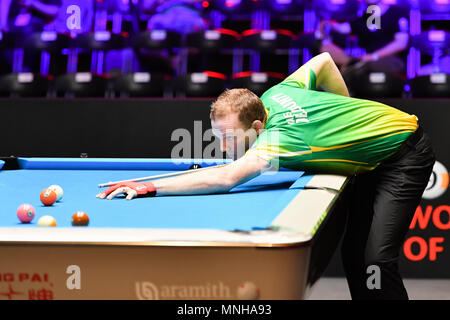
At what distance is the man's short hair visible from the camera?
2.11m

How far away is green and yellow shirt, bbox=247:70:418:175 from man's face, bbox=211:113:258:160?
0.07 meters

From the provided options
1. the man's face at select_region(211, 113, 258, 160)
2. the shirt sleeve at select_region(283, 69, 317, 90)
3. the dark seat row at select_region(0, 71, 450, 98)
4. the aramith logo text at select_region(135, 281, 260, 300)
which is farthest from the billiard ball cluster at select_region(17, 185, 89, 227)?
the dark seat row at select_region(0, 71, 450, 98)

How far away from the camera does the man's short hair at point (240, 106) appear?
211 cm

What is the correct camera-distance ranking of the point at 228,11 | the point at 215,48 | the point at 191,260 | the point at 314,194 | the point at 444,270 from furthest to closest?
the point at 228,11 < the point at 215,48 < the point at 444,270 < the point at 314,194 < the point at 191,260

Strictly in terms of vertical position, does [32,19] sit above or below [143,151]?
above

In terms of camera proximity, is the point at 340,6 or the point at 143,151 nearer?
the point at 143,151

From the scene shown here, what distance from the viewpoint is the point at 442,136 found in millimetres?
3695

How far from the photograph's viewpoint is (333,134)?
2.13 metres

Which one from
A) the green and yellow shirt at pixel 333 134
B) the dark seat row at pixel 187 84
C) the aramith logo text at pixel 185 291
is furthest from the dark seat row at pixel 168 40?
the aramith logo text at pixel 185 291

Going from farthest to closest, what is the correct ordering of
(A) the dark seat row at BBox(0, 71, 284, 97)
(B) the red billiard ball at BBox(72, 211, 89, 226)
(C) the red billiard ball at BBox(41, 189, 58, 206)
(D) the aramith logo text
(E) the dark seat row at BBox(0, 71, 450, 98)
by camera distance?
(A) the dark seat row at BBox(0, 71, 284, 97), (E) the dark seat row at BBox(0, 71, 450, 98), (C) the red billiard ball at BBox(41, 189, 58, 206), (B) the red billiard ball at BBox(72, 211, 89, 226), (D) the aramith logo text

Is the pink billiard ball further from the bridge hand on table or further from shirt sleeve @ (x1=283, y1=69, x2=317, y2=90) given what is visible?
shirt sleeve @ (x1=283, y1=69, x2=317, y2=90)

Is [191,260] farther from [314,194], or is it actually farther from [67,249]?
[314,194]

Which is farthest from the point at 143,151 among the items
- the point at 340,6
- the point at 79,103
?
the point at 340,6

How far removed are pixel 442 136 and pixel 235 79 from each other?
5.37 feet
